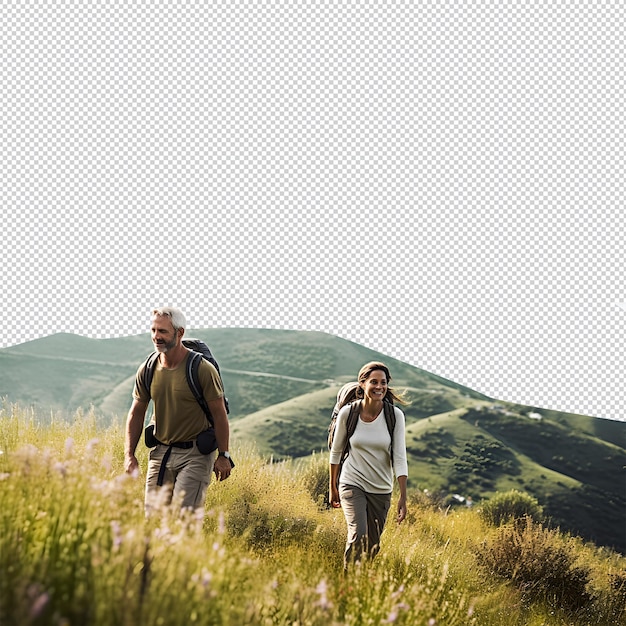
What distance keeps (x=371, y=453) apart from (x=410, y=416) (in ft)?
364

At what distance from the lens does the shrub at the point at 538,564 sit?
38.2 feet

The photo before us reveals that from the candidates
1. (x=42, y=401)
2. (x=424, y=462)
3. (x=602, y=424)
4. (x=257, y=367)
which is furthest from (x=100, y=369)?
(x=602, y=424)

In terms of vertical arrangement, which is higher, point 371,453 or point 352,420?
point 352,420

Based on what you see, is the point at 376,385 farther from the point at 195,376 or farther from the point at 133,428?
the point at 133,428

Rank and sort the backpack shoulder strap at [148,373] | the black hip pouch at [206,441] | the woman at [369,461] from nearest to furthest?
the black hip pouch at [206,441] → the backpack shoulder strap at [148,373] → the woman at [369,461]

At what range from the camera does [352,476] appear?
6711 mm

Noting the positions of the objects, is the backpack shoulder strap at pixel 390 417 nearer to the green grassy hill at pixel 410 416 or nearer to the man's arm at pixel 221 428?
the man's arm at pixel 221 428

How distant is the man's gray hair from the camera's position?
566 cm

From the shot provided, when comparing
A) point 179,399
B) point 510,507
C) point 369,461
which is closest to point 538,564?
point 369,461

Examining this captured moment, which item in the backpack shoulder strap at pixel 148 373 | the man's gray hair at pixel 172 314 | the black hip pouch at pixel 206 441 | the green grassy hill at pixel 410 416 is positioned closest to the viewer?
the man's gray hair at pixel 172 314

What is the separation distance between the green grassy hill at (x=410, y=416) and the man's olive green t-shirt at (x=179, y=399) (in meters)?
31.9

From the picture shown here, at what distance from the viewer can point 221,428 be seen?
580 cm

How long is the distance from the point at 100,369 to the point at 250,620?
14872 centimetres

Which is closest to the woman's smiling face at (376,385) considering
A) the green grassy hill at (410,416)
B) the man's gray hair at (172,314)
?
the man's gray hair at (172,314)
